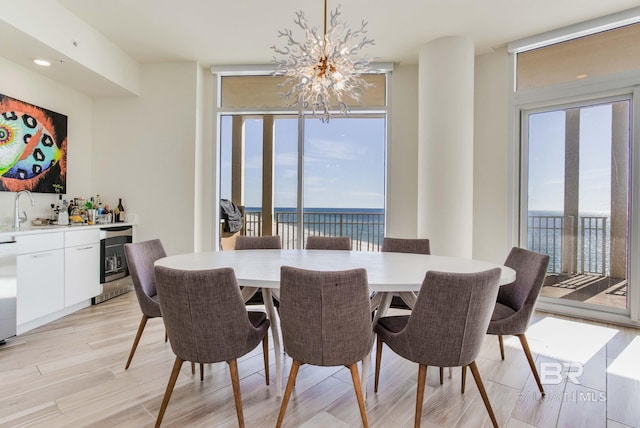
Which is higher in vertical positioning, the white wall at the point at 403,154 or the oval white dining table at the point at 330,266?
the white wall at the point at 403,154

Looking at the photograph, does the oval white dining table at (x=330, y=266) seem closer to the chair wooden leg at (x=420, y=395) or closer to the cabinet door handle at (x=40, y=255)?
the chair wooden leg at (x=420, y=395)

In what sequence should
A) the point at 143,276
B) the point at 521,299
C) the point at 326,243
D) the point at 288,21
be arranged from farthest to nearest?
the point at 288,21, the point at 326,243, the point at 143,276, the point at 521,299

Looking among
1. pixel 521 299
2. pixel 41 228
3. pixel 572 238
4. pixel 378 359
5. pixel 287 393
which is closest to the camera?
pixel 287 393

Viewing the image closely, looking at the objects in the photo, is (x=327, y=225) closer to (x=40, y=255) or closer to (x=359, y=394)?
(x=40, y=255)

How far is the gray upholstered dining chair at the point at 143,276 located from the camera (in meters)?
2.08

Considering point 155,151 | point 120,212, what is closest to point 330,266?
point 155,151

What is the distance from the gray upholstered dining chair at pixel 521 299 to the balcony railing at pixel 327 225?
82.7 inches

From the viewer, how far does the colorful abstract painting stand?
9.95 ft

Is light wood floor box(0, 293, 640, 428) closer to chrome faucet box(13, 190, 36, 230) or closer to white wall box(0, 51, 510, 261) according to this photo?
chrome faucet box(13, 190, 36, 230)

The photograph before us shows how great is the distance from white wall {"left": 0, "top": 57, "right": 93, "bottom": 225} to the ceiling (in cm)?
19

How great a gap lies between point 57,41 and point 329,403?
150 inches

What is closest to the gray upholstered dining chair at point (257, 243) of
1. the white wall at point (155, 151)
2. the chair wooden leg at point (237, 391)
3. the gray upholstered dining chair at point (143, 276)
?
the gray upholstered dining chair at point (143, 276)

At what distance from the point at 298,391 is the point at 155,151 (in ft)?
11.6

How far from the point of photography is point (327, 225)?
5391 mm
